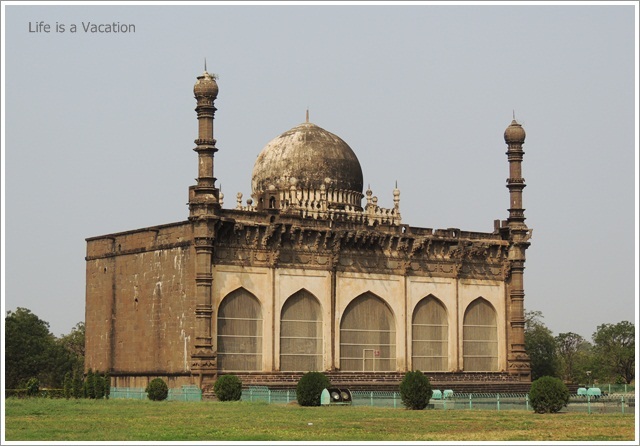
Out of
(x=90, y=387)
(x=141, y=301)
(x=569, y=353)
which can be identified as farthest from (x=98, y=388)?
(x=569, y=353)

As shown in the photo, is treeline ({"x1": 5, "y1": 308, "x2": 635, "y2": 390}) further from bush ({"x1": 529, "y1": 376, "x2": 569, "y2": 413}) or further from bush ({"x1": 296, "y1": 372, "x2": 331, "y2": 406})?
bush ({"x1": 529, "y1": 376, "x2": 569, "y2": 413})

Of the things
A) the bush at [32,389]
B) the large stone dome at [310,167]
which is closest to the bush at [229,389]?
the large stone dome at [310,167]

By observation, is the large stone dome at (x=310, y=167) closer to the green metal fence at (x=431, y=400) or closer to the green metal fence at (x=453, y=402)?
the green metal fence at (x=431, y=400)

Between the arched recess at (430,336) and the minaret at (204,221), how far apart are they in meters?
9.75

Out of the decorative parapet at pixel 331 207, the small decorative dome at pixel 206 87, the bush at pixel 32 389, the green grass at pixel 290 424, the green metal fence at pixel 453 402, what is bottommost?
the green grass at pixel 290 424

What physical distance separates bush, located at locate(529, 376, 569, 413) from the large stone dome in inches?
619

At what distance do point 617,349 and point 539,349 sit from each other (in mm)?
7359

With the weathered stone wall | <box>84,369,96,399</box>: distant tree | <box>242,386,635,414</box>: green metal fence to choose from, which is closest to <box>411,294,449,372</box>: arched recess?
<box>242,386,635,414</box>: green metal fence

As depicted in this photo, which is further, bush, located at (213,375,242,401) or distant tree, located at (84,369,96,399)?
distant tree, located at (84,369,96,399)

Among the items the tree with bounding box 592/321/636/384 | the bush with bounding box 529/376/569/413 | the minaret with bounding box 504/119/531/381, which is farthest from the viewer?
the tree with bounding box 592/321/636/384

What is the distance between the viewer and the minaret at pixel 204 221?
43.6 metres

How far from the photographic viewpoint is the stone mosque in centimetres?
4459

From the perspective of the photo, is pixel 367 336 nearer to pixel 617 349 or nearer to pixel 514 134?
pixel 514 134

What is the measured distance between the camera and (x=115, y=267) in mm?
48062
